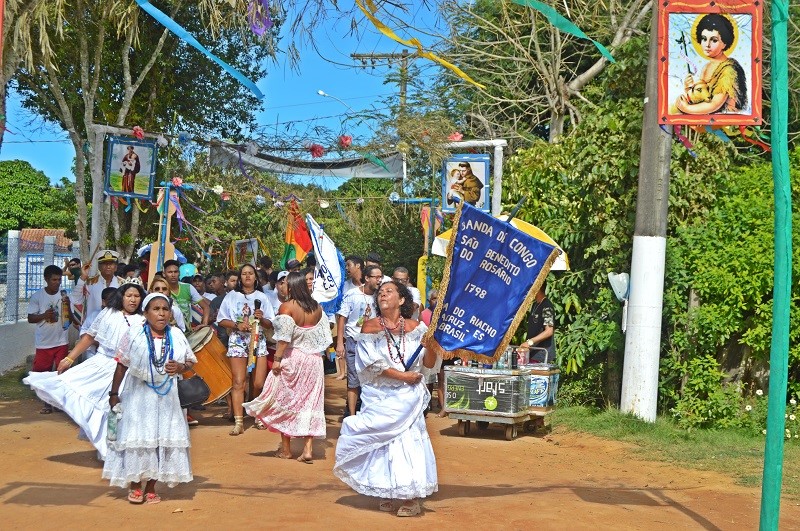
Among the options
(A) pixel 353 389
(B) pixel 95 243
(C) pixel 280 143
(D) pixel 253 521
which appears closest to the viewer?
(D) pixel 253 521

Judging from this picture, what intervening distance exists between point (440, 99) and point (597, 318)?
28.4 feet

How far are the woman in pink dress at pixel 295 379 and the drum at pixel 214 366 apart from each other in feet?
6.18

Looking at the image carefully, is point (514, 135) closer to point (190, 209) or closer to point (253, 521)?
point (190, 209)

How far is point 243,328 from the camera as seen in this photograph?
11.3m

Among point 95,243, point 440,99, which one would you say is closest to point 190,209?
point 440,99

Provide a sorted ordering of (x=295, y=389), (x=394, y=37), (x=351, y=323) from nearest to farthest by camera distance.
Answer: (x=394, y=37)
(x=295, y=389)
(x=351, y=323)

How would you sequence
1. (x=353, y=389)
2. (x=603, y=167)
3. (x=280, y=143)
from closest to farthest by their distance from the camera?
(x=353, y=389) → (x=603, y=167) → (x=280, y=143)

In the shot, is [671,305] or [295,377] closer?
[295,377]

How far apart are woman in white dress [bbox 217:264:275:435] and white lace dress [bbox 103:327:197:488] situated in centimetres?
358

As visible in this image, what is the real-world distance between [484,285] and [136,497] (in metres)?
3.01

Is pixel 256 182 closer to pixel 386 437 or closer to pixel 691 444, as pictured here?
pixel 691 444

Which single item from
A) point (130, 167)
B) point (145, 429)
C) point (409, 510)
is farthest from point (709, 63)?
point (130, 167)

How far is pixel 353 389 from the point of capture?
11.7 m

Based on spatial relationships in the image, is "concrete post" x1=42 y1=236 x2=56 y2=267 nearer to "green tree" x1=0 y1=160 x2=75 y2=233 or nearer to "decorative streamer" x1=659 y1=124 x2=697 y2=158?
"decorative streamer" x1=659 y1=124 x2=697 y2=158
